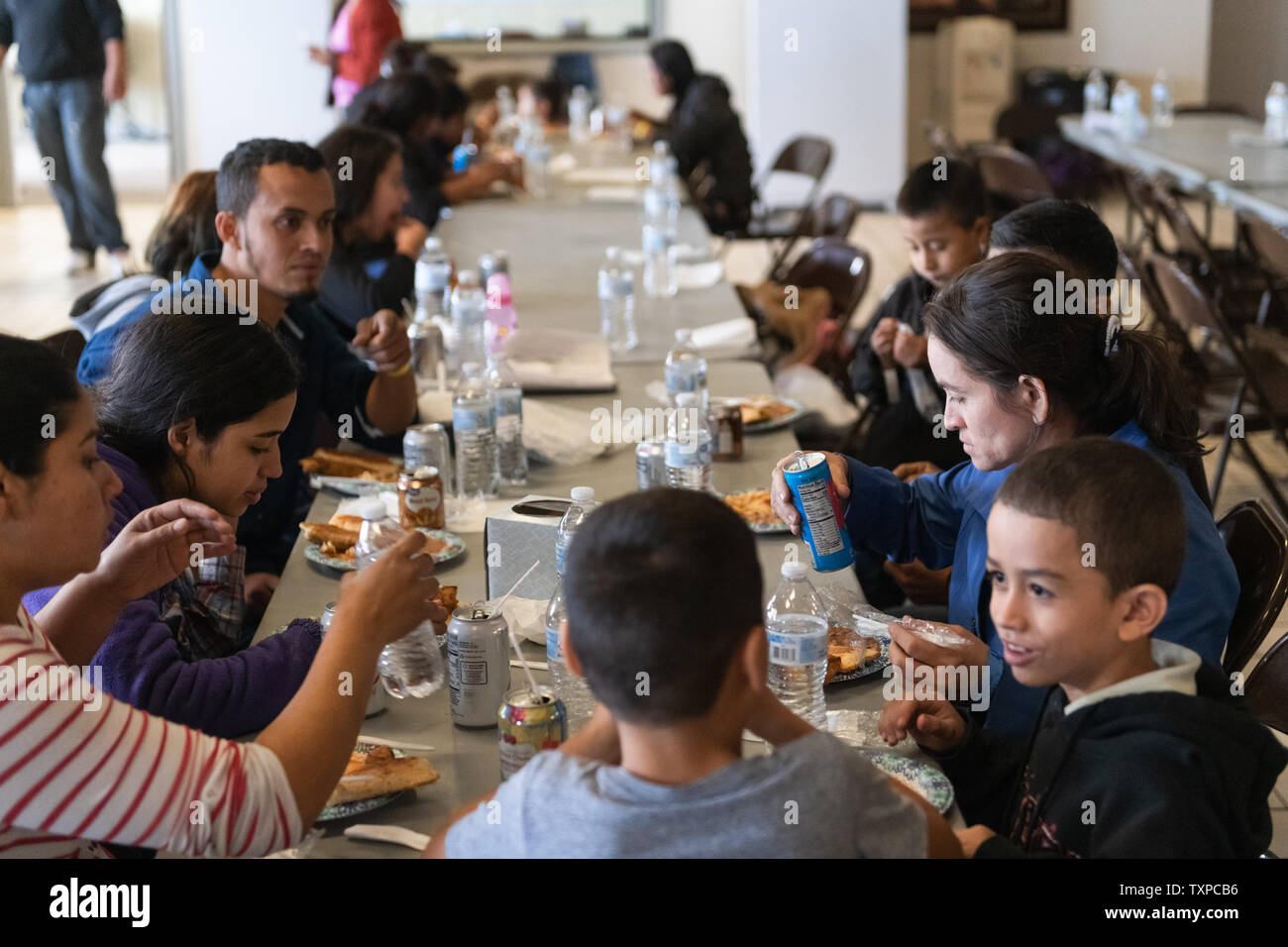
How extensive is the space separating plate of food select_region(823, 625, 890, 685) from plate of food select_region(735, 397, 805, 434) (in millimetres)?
971

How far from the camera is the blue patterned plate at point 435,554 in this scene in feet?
6.90

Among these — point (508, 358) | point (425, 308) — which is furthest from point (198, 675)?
point (425, 308)

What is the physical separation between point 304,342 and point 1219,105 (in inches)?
247

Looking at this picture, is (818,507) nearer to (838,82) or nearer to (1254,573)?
(1254,573)

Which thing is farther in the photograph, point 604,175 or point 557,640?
point 604,175

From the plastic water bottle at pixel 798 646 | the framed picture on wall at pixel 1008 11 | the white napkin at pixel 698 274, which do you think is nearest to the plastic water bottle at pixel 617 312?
the white napkin at pixel 698 274

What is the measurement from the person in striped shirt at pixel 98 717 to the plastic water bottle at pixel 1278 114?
18.5ft

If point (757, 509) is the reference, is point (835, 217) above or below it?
above

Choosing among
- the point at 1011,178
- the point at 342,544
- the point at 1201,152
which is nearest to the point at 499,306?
the point at 342,544

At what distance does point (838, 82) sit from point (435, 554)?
798 centimetres

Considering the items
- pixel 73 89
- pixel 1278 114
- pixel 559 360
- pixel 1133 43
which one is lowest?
pixel 559 360

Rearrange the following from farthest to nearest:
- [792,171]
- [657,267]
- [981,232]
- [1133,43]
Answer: [1133,43] < [792,171] < [657,267] < [981,232]

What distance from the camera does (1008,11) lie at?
10.4 metres

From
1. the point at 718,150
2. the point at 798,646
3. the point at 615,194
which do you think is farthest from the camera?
the point at 718,150
